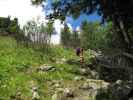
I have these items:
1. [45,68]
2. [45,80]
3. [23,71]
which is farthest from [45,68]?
[45,80]

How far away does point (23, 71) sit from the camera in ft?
88.8

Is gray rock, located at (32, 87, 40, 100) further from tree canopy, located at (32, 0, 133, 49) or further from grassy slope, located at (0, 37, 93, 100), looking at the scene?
tree canopy, located at (32, 0, 133, 49)

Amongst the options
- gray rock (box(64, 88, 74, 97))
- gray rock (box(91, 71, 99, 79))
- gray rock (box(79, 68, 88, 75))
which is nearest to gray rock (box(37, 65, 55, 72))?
gray rock (box(79, 68, 88, 75))

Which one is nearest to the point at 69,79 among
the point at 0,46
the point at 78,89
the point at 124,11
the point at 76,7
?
the point at 78,89

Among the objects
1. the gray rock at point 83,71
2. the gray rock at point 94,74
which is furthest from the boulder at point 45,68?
the gray rock at point 94,74

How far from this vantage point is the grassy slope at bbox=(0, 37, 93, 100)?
22889 mm

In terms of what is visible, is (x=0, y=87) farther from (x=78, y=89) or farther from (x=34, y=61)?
(x=34, y=61)

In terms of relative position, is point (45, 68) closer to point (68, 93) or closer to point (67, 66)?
point (67, 66)

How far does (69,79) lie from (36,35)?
11.3 m

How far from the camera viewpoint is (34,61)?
3031 centimetres

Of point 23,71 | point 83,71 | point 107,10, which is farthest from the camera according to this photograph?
point 83,71

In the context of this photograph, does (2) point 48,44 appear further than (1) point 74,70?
Yes

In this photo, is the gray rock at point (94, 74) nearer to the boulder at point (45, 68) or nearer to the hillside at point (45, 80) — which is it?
the hillside at point (45, 80)

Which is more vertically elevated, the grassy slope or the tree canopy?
the tree canopy
